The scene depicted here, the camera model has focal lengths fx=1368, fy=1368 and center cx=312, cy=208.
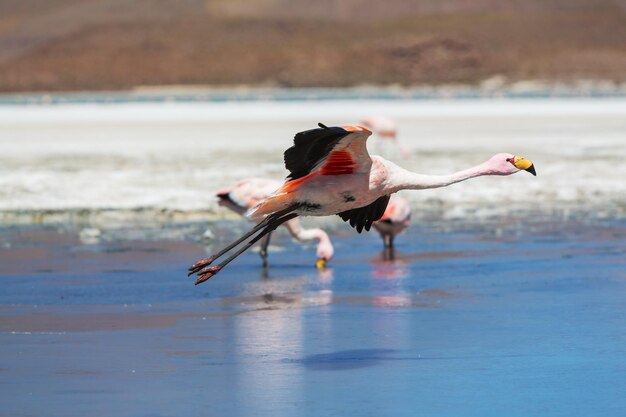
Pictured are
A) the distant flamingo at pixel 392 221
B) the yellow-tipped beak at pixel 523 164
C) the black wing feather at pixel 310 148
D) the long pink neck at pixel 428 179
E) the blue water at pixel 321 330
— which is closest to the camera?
the blue water at pixel 321 330

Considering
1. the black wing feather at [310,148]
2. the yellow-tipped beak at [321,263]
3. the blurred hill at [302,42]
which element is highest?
the blurred hill at [302,42]

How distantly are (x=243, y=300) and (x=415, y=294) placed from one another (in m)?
1.17

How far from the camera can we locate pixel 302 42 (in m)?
116

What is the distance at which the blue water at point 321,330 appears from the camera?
20.7 feet

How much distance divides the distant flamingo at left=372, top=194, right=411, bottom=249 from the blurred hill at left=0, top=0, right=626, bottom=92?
78649 mm

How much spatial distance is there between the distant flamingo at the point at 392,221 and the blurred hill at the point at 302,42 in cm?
7865

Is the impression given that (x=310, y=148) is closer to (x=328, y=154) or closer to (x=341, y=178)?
(x=328, y=154)

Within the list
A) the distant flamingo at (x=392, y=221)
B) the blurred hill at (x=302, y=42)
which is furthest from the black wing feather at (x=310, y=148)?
the blurred hill at (x=302, y=42)

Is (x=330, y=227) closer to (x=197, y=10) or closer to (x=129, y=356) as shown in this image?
(x=129, y=356)

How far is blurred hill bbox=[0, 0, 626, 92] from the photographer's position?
336ft

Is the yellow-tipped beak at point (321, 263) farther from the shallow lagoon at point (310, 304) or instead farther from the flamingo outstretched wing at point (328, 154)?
the flamingo outstretched wing at point (328, 154)

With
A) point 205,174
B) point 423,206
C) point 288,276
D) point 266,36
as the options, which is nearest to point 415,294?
point 288,276

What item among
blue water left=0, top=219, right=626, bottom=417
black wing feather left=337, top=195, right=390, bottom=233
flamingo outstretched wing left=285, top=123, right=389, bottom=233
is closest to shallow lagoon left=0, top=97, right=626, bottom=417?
blue water left=0, top=219, right=626, bottom=417

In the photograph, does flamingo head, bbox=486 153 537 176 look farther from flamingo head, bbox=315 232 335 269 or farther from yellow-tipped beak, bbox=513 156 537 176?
flamingo head, bbox=315 232 335 269
